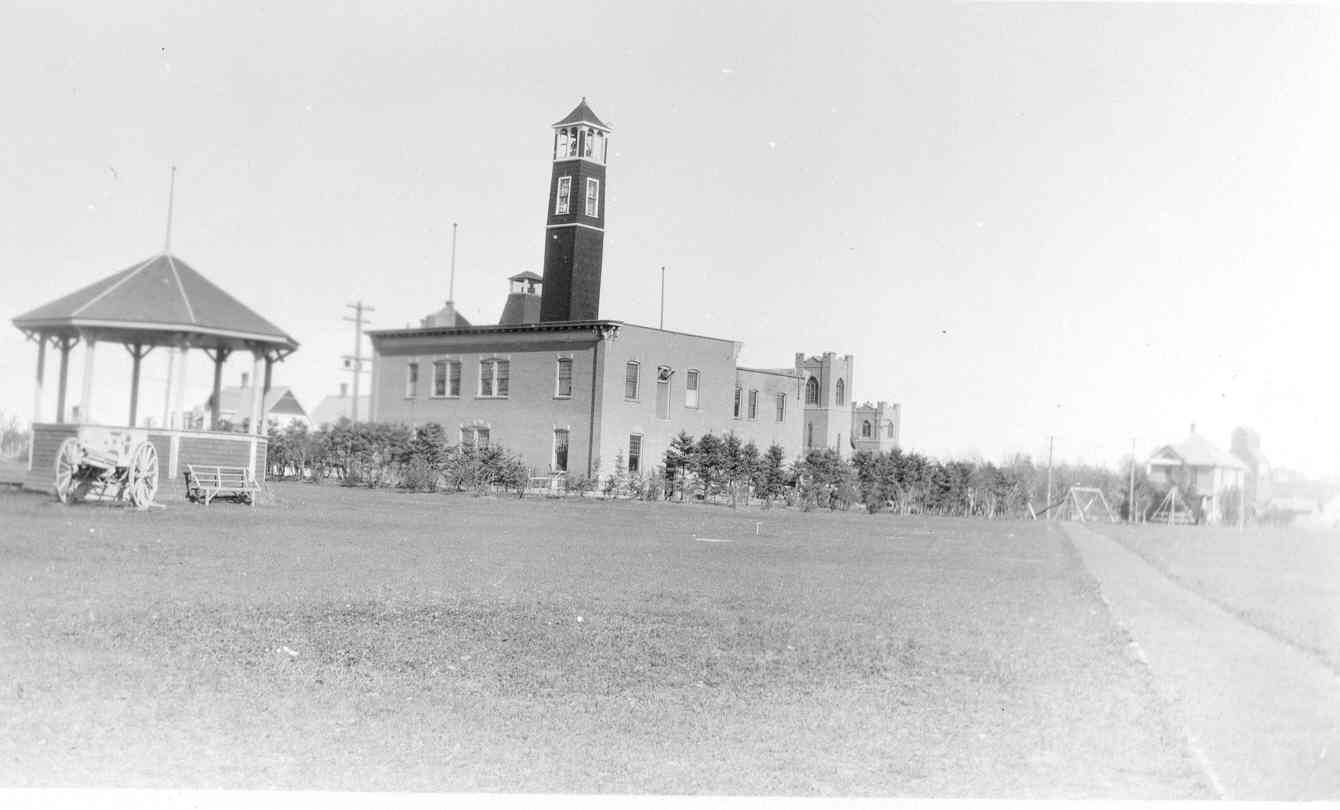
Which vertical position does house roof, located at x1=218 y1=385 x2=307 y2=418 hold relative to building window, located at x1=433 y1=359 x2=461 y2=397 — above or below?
below

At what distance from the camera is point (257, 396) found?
23703 millimetres

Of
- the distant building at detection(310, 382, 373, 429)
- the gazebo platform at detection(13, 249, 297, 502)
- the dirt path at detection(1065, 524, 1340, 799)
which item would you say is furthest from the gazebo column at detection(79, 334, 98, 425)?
the distant building at detection(310, 382, 373, 429)

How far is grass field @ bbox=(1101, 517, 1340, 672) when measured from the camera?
12836mm

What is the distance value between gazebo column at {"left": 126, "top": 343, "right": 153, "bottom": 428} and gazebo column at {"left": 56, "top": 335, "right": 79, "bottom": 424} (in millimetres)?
1010

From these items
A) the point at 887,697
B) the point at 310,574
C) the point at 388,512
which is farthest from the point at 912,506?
the point at 887,697

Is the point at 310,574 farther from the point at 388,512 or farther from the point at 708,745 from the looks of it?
the point at 388,512

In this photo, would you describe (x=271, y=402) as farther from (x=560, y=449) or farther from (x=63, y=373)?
(x=63, y=373)

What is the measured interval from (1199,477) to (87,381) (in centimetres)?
5141

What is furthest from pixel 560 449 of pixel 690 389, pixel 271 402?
pixel 271 402

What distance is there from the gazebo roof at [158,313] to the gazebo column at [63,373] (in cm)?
36

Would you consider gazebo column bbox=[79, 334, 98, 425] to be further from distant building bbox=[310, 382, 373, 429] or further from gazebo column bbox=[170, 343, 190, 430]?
distant building bbox=[310, 382, 373, 429]

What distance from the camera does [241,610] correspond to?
10.3 metres

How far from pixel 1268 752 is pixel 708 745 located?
314cm

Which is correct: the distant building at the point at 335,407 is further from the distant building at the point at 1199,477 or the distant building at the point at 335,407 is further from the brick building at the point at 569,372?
the distant building at the point at 1199,477
